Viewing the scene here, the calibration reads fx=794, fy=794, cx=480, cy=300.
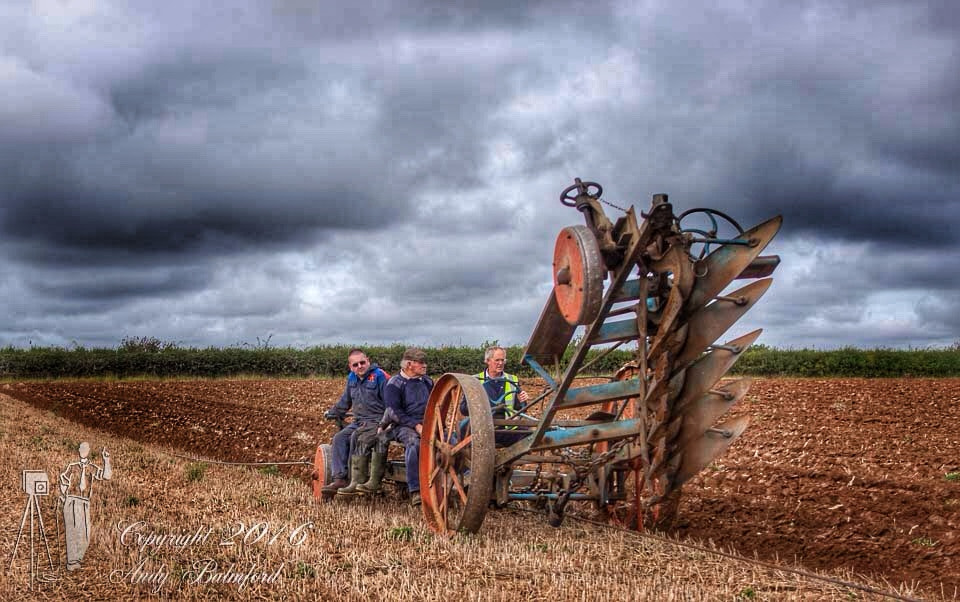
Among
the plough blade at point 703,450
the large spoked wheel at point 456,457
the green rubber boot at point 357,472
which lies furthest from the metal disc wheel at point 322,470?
the plough blade at point 703,450

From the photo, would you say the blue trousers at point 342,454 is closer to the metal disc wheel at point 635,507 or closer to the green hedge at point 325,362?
the metal disc wheel at point 635,507

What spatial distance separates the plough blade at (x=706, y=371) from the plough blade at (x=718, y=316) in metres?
0.17

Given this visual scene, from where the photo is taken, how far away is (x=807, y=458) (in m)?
10.8

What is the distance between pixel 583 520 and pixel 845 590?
274 centimetres

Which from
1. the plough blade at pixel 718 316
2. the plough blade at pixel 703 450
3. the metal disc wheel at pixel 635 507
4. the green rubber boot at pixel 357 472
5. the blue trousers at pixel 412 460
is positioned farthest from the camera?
the green rubber boot at pixel 357 472

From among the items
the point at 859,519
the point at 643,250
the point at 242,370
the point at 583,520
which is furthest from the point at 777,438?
the point at 242,370

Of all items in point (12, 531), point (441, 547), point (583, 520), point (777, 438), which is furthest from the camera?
point (777, 438)

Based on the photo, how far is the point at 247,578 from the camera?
5.60 m

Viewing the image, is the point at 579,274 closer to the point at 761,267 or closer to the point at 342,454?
the point at 761,267

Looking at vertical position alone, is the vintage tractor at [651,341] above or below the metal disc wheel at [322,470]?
above

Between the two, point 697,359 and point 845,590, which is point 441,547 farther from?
point 845,590

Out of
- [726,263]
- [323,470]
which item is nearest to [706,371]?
[726,263]

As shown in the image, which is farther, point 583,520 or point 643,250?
point 583,520

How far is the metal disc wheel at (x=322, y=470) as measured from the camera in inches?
342
